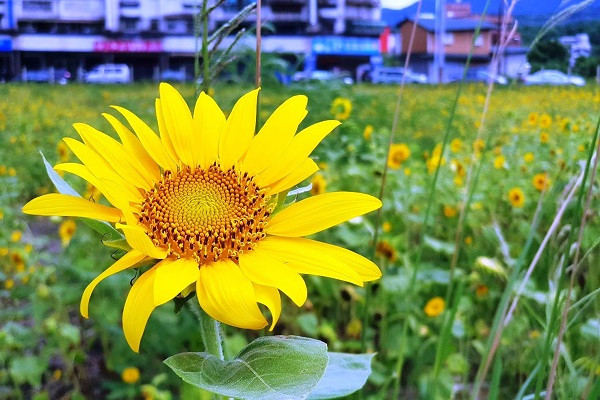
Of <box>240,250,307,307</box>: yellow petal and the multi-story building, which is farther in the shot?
the multi-story building

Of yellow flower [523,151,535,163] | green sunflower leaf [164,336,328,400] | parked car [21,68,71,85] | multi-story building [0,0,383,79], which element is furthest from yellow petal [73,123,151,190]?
parked car [21,68,71,85]

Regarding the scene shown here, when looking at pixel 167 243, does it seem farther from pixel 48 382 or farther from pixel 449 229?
pixel 449 229

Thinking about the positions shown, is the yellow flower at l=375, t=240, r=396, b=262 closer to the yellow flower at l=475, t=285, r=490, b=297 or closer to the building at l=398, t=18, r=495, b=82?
the yellow flower at l=475, t=285, r=490, b=297

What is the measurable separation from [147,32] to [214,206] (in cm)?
1005

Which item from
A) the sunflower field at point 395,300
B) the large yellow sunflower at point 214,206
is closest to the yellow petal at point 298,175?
the large yellow sunflower at point 214,206

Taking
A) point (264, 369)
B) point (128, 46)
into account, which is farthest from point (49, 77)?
point (264, 369)

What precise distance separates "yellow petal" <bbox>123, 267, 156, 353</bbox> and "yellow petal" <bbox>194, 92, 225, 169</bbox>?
0.30 ft

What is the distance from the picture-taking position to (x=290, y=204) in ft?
1.15

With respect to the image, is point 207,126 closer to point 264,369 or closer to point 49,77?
point 264,369

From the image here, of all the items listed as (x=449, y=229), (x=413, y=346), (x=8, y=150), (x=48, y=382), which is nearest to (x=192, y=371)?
(x=413, y=346)

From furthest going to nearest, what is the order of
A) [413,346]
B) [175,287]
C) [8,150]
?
1. [8,150]
2. [413,346]
3. [175,287]

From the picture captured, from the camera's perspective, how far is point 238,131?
36 centimetres

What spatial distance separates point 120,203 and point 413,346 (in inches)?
30.8

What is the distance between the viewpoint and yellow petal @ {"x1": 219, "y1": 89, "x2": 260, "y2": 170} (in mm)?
354
